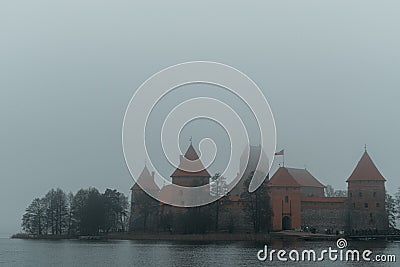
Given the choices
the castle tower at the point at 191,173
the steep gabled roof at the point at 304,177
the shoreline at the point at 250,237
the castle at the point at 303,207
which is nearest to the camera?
the shoreline at the point at 250,237

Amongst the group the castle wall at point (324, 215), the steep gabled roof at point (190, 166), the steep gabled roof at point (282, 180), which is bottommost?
the castle wall at point (324, 215)

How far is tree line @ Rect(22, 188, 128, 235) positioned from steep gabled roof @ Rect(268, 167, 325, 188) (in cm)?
1429

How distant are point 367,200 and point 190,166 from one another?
14226 mm

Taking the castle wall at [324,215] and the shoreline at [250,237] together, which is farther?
the castle wall at [324,215]

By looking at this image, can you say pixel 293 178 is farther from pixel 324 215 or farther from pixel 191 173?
pixel 191 173

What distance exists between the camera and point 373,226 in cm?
5588

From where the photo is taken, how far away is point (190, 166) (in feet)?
192

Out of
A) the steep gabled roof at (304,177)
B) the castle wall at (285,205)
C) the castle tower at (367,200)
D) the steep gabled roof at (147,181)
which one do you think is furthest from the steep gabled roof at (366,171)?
the steep gabled roof at (147,181)

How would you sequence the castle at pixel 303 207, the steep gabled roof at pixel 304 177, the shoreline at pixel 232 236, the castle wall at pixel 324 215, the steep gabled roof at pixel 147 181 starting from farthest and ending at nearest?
the steep gabled roof at pixel 304 177 < the steep gabled roof at pixel 147 181 < the castle wall at pixel 324 215 < the castle at pixel 303 207 < the shoreline at pixel 232 236

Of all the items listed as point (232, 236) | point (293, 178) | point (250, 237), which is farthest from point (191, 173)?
point (250, 237)

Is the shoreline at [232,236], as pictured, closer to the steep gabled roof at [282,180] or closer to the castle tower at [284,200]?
the castle tower at [284,200]

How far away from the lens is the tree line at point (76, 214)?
59.5 meters

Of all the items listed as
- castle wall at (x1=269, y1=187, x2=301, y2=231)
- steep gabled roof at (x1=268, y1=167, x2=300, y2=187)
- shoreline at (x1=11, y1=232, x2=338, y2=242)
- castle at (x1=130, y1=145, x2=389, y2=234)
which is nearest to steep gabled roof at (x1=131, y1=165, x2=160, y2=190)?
castle at (x1=130, y1=145, x2=389, y2=234)

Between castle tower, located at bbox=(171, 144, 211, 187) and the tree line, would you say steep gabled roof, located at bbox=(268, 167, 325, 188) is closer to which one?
castle tower, located at bbox=(171, 144, 211, 187)
